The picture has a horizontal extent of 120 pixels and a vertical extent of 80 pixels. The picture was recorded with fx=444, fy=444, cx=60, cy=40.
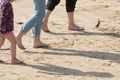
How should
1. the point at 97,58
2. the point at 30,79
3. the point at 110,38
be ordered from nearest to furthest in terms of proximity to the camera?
the point at 30,79, the point at 97,58, the point at 110,38

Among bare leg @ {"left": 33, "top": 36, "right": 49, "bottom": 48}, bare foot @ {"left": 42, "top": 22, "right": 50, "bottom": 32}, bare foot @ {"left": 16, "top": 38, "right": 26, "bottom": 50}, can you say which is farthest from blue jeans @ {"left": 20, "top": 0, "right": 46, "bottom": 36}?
bare foot @ {"left": 42, "top": 22, "right": 50, "bottom": 32}

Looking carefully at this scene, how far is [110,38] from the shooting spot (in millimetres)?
7512

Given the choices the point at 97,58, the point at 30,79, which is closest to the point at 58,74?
the point at 30,79

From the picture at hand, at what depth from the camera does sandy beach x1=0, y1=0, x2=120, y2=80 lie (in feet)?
19.1

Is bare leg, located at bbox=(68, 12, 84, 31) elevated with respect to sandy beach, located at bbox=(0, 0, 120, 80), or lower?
elevated

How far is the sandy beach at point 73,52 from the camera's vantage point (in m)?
5.83

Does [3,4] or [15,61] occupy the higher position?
[3,4]

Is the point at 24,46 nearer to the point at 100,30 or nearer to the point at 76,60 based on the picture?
the point at 76,60

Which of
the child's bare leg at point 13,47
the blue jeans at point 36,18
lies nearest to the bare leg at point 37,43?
the blue jeans at point 36,18

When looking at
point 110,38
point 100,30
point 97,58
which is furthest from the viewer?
point 100,30

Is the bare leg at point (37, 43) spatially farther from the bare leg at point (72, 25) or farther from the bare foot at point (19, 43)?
the bare leg at point (72, 25)

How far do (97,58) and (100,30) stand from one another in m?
1.57

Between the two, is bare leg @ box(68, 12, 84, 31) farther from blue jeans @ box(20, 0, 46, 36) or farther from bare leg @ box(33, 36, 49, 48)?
blue jeans @ box(20, 0, 46, 36)

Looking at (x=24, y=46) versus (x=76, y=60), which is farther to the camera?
(x=24, y=46)
